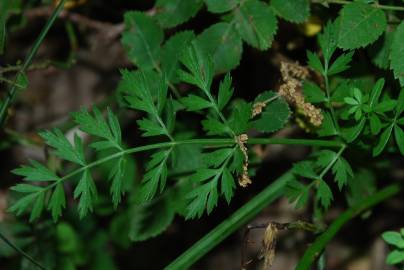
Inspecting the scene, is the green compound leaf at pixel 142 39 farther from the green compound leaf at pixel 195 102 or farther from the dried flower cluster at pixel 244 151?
the dried flower cluster at pixel 244 151

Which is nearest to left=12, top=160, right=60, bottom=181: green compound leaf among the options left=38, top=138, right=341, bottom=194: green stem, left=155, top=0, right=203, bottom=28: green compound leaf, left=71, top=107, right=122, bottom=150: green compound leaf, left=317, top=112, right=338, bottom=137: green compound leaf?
left=38, top=138, right=341, bottom=194: green stem

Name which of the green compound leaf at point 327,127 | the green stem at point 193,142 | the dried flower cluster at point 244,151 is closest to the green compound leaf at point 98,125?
the green stem at point 193,142

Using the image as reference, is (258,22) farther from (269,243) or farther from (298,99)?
(269,243)

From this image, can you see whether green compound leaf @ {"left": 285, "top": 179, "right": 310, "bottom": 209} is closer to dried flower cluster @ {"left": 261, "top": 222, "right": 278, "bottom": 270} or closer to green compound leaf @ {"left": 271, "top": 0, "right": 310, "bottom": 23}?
dried flower cluster @ {"left": 261, "top": 222, "right": 278, "bottom": 270}

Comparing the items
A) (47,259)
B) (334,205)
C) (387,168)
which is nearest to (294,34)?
(387,168)

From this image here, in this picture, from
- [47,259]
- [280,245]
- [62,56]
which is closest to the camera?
[47,259]

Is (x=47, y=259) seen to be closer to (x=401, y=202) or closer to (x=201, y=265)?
(x=201, y=265)

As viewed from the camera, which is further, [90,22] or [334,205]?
[334,205]
